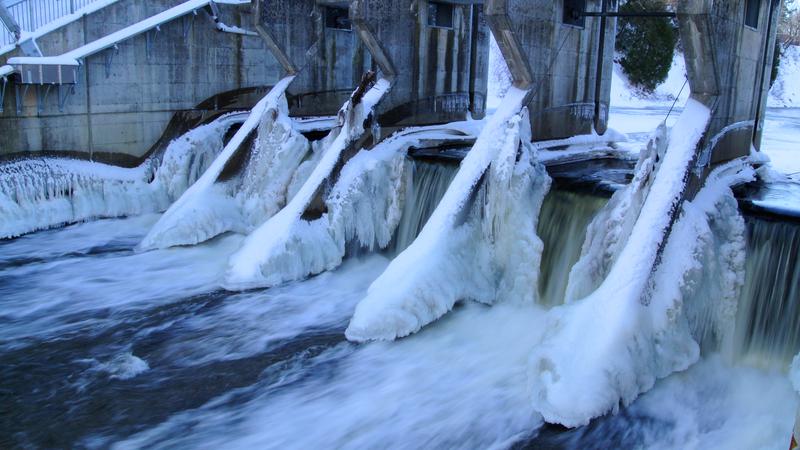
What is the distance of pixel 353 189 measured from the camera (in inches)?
432

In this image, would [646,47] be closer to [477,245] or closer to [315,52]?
[315,52]

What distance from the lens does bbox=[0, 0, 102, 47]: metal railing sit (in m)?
12.6

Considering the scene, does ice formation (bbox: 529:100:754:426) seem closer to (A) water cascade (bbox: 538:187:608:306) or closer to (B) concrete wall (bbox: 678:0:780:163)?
(B) concrete wall (bbox: 678:0:780:163)

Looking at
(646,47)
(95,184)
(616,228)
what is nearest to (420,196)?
(616,228)

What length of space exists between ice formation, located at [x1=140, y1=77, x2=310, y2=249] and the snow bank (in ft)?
70.4

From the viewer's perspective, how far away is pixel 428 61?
13.2m

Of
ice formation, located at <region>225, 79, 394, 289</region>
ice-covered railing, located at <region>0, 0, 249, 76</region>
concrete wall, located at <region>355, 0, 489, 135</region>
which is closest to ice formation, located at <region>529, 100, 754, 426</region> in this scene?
ice formation, located at <region>225, 79, 394, 289</region>

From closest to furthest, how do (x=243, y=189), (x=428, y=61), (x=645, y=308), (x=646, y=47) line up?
(x=645, y=308) → (x=243, y=189) → (x=428, y=61) → (x=646, y=47)

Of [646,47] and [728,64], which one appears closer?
[728,64]

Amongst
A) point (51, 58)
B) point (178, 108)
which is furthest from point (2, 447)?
point (178, 108)

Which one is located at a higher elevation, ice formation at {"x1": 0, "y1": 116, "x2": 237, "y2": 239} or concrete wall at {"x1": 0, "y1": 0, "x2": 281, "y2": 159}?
concrete wall at {"x1": 0, "y1": 0, "x2": 281, "y2": 159}

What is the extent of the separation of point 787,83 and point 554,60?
22.4 meters

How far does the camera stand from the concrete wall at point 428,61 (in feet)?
40.8

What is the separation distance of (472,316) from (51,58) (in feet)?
26.1
